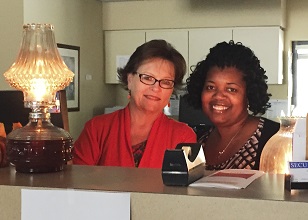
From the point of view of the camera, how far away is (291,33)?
5641mm

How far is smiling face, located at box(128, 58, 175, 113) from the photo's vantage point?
1.60 metres

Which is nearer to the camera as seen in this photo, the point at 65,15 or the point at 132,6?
the point at 65,15

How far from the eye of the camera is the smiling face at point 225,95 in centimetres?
174

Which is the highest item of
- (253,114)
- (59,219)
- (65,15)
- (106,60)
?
(65,15)

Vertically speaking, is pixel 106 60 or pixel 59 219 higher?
pixel 106 60

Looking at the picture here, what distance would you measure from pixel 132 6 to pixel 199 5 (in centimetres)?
77

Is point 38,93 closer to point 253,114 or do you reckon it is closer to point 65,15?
point 253,114

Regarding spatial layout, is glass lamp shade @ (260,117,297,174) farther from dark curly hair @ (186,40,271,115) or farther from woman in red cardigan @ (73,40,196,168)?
dark curly hair @ (186,40,271,115)

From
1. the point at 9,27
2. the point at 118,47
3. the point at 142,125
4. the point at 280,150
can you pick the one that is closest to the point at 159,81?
the point at 142,125

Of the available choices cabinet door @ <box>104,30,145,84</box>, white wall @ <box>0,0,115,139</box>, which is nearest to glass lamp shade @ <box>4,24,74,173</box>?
white wall @ <box>0,0,115,139</box>

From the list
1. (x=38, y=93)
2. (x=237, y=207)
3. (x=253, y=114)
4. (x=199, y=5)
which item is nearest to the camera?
(x=237, y=207)

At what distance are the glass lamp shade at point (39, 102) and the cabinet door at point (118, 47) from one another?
181 inches

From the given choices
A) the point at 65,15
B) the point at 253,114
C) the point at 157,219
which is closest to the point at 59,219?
the point at 157,219

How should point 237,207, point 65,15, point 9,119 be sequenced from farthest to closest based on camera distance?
point 65,15
point 9,119
point 237,207
